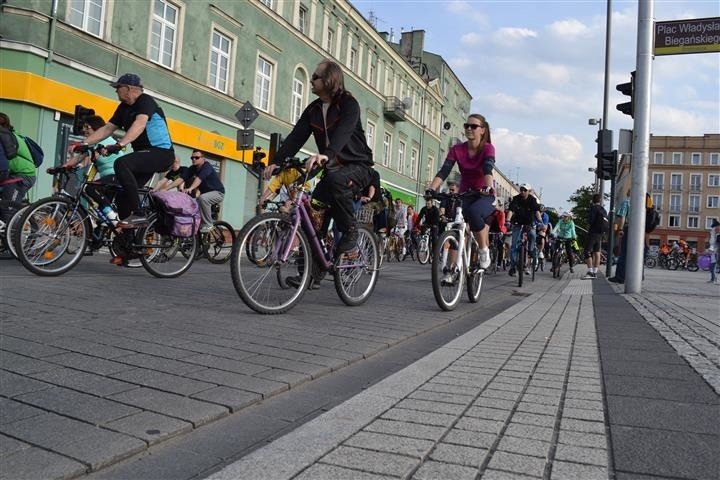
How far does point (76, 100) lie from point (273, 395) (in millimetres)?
14413

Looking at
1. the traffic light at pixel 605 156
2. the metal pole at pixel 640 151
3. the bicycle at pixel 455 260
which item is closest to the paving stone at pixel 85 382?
the bicycle at pixel 455 260

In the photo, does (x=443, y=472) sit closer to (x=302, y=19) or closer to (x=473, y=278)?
(x=473, y=278)

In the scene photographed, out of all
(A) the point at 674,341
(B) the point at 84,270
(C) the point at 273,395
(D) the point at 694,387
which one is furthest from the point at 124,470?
(B) the point at 84,270

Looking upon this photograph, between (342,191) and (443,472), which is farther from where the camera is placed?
(342,191)

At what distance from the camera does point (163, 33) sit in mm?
17953

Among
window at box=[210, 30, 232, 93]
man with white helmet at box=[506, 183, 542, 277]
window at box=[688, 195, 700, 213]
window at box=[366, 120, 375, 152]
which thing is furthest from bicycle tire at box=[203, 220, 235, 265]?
window at box=[688, 195, 700, 213]

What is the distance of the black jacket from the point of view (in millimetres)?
4918

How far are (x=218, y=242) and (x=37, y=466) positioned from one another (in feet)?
26.4

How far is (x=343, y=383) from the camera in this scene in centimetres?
284

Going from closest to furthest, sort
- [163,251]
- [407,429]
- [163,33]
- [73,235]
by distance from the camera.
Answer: [407,429]
[73,235]
[163,251]
[163,33]

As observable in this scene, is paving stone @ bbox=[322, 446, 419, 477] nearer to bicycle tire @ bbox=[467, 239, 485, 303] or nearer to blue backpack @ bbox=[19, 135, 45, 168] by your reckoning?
bicycle tire @ bbox=[467, 239, 485, 303]

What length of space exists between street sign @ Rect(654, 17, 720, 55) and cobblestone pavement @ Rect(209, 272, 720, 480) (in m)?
6.40

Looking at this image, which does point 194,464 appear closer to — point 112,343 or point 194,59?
point 112,343

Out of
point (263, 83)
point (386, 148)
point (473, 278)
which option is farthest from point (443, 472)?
point (386, 148)
